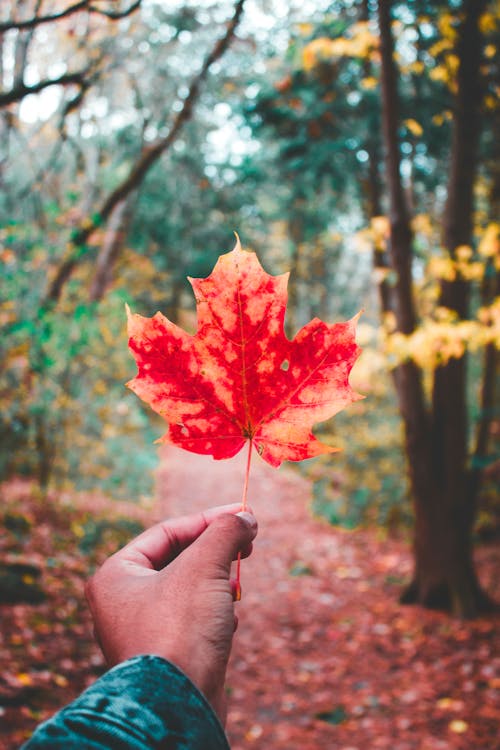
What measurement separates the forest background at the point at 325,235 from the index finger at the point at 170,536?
7.56ft

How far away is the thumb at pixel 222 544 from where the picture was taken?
2.99 feet

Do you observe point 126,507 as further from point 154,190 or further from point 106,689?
point 106,689

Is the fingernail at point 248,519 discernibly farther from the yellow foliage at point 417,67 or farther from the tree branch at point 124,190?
the yellow foliage at point 417,67

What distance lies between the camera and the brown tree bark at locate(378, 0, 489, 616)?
14.2 feet

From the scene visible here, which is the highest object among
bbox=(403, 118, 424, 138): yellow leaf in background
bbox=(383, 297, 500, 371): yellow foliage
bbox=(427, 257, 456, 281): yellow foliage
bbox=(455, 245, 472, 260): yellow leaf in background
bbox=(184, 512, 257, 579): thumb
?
bbox=(403, 118, 424, 138): yellow leaf in background

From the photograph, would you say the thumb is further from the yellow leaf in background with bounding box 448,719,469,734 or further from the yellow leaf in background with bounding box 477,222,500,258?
the yellow leaf in background with bounding box 477,222,500,258

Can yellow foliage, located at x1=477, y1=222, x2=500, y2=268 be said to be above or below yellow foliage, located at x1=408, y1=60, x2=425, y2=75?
below

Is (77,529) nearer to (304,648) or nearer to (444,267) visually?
(304,648)

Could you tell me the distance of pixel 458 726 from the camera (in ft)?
11.5

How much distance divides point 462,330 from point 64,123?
168 inches

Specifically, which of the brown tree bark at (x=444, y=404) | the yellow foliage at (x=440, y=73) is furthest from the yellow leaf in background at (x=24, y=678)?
the yellow foliage at (x=440, y=73)

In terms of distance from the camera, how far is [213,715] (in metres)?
0.75

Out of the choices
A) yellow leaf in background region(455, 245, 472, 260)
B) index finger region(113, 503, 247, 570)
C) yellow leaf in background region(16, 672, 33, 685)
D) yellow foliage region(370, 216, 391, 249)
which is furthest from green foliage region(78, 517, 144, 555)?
index finger region(113, 503, 247, 570)

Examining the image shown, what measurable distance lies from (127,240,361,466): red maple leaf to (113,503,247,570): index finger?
17 centimetres
